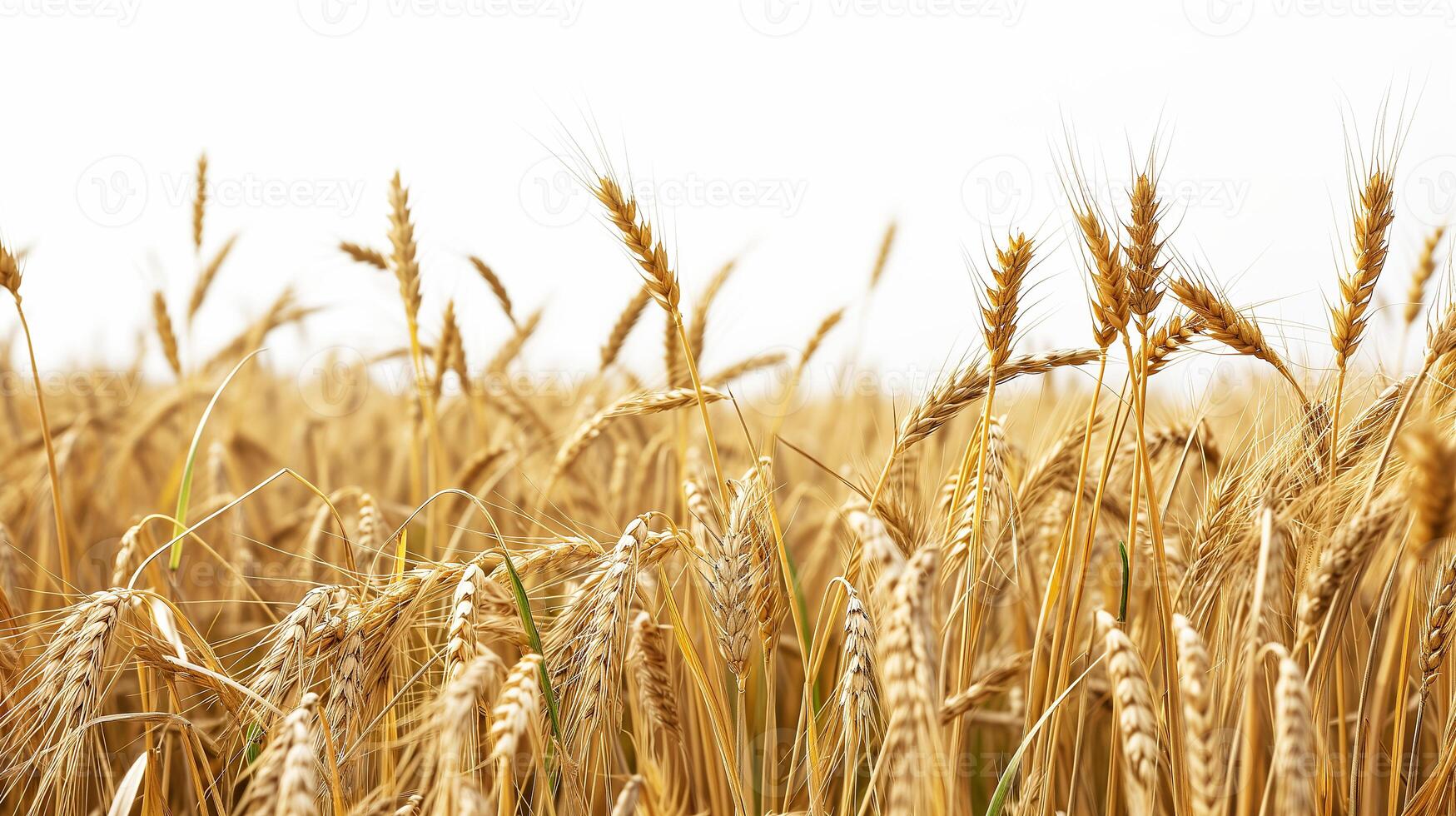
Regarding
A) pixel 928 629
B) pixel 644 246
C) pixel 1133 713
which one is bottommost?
pixel 1133 713

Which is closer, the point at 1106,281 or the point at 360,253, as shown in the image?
the point at 1106,281

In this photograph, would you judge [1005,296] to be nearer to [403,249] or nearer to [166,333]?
[403,249]

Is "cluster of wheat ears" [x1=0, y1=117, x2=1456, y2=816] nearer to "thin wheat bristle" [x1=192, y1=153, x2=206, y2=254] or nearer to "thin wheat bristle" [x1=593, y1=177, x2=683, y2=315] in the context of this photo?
"thin wheat bristle" [x1=593, y1=177, x2=683, y2=315]

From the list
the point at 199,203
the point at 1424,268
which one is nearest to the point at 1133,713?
the point at 1424,268

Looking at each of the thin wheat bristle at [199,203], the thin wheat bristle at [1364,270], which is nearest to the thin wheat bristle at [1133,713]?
the thin wheat bristle at [1364,270]

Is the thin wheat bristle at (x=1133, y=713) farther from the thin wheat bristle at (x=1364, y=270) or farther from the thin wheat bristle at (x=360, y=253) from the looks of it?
the thin wheat bristle at (x=360, y=253)

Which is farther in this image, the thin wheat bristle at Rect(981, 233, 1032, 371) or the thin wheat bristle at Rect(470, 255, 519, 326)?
the thin wheat bristle at Rect(470, 255, 519, 326)

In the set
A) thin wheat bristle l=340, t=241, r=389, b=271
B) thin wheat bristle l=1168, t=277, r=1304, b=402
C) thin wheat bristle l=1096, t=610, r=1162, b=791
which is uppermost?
thin wheat bristle l=340, t=241, r=389, b=271

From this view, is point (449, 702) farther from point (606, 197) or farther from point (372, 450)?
point (372, 450)

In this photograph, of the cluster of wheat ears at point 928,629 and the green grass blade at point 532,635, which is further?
the green grass blade at point 532,635

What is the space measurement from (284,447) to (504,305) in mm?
2820

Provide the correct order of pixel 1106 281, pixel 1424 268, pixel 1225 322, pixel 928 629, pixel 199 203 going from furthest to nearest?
1. pixel 199 203
2. pixel 1424 268
3. pixel 1225 322
4. pixel 1106 281
5. pixel 928 629

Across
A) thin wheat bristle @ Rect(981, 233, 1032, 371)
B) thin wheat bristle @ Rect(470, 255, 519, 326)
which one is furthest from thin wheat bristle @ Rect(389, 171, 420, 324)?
thin wheat bristle @ Rect(981, 233, 1032, 371)

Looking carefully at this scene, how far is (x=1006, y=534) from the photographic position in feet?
5.07
